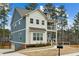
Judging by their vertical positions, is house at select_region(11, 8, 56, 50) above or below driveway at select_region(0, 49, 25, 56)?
above

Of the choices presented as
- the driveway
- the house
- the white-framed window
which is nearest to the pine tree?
the house

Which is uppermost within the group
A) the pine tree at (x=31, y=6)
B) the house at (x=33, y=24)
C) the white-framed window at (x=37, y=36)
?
the pine tree at (x=31, y=6)

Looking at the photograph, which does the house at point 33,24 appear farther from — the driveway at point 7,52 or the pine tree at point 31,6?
the driveway at point 7,52

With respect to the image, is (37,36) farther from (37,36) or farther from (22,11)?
(22,11)

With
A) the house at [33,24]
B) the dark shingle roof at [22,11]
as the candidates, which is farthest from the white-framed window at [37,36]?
the dark shingle roof at [22,11]

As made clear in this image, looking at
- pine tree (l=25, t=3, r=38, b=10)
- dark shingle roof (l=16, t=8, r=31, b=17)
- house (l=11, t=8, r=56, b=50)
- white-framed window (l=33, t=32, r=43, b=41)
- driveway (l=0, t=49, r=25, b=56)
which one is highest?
pine tree (l=25, t=3, r=38, b=10)

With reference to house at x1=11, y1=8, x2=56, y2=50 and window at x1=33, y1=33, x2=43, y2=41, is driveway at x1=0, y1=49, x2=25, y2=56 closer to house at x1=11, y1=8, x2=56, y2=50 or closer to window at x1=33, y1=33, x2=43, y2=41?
house at x1=11, y1=8, x2=56, y2=50

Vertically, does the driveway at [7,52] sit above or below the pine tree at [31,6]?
below

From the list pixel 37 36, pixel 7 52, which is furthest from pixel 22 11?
pixel 7 52

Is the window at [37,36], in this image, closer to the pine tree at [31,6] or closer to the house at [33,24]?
the house at [33,24]

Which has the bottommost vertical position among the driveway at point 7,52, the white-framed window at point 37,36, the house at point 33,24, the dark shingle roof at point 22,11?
the driveway at point 7,52

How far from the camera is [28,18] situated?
396ft

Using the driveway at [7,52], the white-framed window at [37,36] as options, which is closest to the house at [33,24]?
the white-framed window at [37,36]

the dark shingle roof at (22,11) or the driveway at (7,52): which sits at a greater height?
the dark shingle roof at (22,11)
